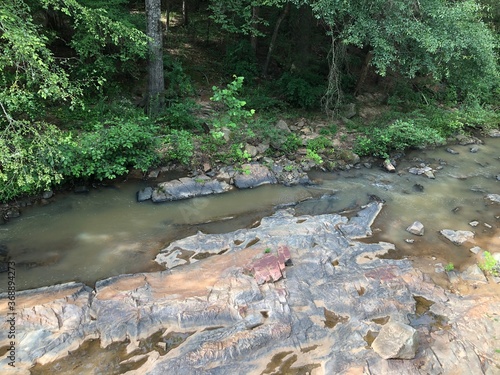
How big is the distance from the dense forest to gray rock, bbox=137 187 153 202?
637mm

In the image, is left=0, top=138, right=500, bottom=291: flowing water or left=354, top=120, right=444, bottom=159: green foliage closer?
left=0, top=138, right=500, bottom=291: flowing water

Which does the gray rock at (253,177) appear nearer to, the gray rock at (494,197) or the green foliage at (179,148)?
the green foliage at (179,148)

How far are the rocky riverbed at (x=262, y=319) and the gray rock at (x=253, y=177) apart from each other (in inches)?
120

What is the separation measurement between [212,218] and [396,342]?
16.2 feet

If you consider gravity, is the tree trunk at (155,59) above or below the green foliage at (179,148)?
above

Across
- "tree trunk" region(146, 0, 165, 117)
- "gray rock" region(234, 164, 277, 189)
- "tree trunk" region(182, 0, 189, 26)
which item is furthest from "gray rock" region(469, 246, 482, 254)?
"tree trunk" region(182, 0, 189, 26)

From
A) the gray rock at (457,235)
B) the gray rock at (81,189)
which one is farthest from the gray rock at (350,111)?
the gray rock at (81,189)

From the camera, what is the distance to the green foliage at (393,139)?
12031mm

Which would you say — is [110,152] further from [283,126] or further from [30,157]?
[283,126]

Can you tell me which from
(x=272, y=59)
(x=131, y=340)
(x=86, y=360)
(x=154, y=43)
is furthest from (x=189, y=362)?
(x=272, y=59)

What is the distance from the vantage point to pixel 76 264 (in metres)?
6.96

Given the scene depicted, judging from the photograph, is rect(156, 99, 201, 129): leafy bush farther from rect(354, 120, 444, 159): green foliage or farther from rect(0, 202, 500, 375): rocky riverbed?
rect(354, 120, 444, 159): green foliage

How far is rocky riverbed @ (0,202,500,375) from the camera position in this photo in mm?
5137

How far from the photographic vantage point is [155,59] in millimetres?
11086
